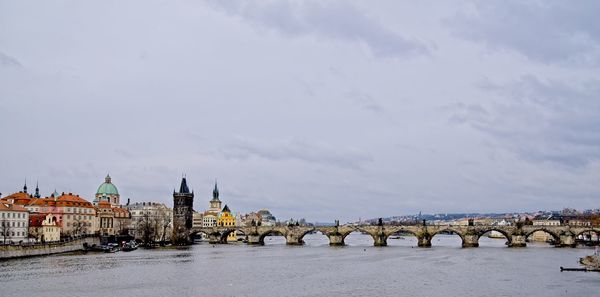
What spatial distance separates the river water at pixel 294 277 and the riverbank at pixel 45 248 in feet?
6.43

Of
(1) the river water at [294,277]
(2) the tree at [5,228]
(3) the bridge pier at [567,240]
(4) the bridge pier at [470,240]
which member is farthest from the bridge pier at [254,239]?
(3) the bridge pier at [567,240]

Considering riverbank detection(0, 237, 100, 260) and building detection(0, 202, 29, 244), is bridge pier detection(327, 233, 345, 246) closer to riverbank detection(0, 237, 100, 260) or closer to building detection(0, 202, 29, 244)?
riverbank detection(0, 237, 100, 260)

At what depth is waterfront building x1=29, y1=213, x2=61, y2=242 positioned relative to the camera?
4469 inches

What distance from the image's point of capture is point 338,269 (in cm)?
7462

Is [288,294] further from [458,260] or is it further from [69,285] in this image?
[458,260]

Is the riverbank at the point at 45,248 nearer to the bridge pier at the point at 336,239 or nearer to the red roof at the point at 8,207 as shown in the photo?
the red roof at the point at 8,207

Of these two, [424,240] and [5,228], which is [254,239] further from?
[5,228]

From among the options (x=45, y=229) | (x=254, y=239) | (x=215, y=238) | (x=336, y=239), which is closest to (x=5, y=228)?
(x=45, y=229)

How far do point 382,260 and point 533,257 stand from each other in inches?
852

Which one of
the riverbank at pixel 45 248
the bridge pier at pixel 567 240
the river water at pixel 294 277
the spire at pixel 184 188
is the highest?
the spire at pixel 184 188

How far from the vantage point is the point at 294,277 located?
65.6 meters

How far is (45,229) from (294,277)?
6543cm

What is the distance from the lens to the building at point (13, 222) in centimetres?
10269

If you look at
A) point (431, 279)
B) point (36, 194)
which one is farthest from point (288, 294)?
point (36, 194)
